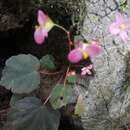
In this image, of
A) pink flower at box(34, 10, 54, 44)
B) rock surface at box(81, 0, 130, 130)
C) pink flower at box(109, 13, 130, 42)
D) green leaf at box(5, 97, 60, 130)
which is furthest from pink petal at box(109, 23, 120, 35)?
green leaf at box(5, 97, 60, 130)

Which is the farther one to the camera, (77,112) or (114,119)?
(114,119)

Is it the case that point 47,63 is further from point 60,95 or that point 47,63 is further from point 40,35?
point 40,35

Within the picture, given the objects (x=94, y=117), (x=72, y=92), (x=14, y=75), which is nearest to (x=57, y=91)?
(x=72, y=92)

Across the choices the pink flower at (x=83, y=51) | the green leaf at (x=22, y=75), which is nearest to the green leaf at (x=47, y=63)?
the green leaf at (x=22, y=75)

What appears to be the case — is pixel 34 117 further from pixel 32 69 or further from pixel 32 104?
pixel 32 69

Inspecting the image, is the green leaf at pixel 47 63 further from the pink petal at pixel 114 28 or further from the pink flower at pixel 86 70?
the pink petal at pixel 114 28

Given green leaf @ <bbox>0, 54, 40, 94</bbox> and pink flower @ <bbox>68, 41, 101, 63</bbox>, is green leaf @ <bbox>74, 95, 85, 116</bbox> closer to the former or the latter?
green leaf @ <bbox>0, 54, 40, 94</bbox>

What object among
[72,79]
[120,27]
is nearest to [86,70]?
[72,79]
